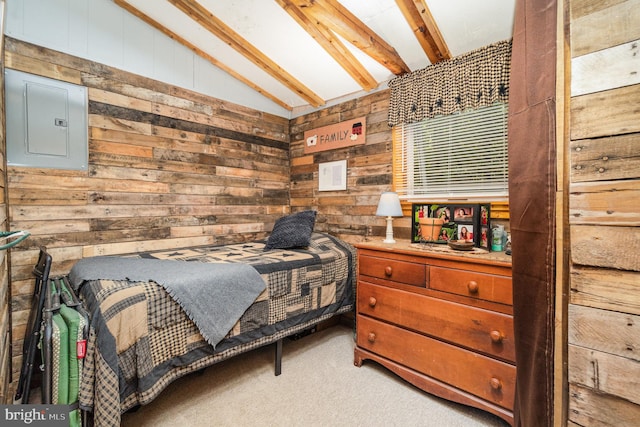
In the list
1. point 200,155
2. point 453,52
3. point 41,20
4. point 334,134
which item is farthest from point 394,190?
point 41,20

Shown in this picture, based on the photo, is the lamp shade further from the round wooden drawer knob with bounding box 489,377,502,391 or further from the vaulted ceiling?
the round wooden drawer knob with bounding box 489,377,502,391

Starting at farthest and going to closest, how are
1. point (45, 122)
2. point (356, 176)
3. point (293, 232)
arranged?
point (356, 176) → point (293, 232) → point (45, 122)

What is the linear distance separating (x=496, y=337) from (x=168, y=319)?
1710 millimetres

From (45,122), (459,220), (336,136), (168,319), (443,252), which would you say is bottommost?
(168,319)

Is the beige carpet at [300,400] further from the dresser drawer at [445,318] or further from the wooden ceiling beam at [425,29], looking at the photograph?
the wooden ceiling beam at [425,29]

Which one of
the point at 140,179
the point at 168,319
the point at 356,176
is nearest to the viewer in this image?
the point at 168,319

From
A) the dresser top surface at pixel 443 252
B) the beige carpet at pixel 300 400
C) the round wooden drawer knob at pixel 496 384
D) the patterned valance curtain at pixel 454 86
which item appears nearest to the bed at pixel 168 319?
the beige carpet at pixel 300 400

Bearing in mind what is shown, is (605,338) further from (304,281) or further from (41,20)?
(41,20)

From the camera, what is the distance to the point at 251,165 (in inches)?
127

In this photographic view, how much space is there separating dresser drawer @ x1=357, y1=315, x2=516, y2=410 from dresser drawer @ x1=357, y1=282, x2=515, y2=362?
49 millimetres

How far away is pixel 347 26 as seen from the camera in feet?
6.31

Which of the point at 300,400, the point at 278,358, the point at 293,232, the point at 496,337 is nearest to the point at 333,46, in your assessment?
the point at 293,232

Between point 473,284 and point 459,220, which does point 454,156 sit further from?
point 473,284

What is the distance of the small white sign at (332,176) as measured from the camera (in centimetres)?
301
